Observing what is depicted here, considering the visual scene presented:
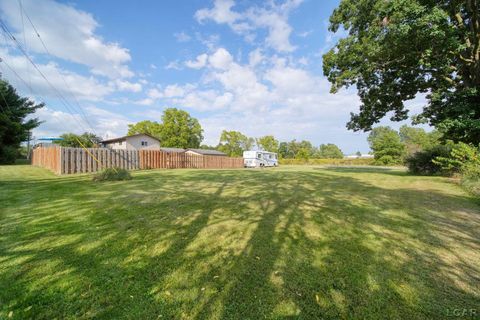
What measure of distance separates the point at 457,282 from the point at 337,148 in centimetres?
8781

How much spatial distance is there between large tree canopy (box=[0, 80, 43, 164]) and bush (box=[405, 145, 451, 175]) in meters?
31.9

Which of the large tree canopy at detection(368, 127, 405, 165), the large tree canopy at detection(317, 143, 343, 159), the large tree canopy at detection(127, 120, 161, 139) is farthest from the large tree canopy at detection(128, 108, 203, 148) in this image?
the large tree canopy at detection(317, 143, 343, 159)

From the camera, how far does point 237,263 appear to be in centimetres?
247

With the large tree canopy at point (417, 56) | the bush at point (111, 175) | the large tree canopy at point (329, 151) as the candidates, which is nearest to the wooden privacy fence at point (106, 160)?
the bush at point (111, 175)

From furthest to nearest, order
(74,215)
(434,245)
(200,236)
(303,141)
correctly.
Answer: (303,141) → (74,215) → (200,236) → (434,245)

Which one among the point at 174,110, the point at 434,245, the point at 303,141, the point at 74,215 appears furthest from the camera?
the point at 303,141

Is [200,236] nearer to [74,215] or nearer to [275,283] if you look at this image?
[275,283]

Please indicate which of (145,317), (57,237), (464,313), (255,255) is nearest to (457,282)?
(464,313)

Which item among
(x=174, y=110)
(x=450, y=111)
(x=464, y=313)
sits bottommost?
(x=464, y=313)

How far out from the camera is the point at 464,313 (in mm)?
1731

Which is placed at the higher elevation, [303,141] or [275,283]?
[303,141]

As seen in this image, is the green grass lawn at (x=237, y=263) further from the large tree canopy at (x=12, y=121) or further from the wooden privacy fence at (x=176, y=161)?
the large tree canopy at (x=12, y=121)

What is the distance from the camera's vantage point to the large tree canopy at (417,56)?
8.65m

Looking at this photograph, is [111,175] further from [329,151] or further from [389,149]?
[329,151]
